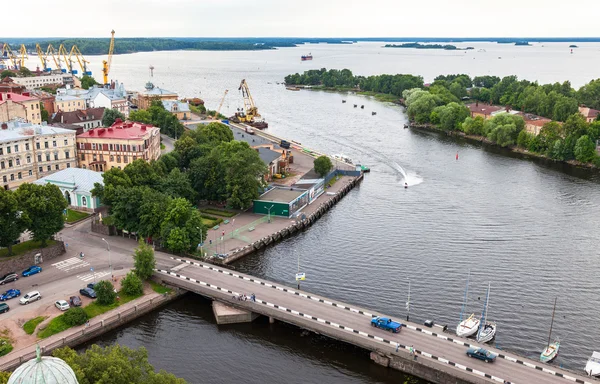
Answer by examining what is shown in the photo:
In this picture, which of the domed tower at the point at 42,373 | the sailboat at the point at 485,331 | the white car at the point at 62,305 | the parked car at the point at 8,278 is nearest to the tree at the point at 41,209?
the parked car at the point at 8,278

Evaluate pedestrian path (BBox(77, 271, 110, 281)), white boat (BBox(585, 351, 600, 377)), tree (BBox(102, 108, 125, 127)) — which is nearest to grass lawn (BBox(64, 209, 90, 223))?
pedestrian path (BBox(77, 271, 110, 281))

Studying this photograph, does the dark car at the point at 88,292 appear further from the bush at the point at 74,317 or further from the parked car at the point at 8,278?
the parked car at the point at 8,278

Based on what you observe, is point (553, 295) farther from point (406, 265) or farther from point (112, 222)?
point (112, 222)

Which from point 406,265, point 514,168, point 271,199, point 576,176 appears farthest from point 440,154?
point 406,265

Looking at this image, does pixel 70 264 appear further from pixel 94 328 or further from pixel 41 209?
pixel 94 328

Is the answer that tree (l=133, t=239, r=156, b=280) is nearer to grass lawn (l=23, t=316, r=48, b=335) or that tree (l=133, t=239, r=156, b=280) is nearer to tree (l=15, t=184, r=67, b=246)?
grass lawn (l=23, t=316, r=48, b=335)

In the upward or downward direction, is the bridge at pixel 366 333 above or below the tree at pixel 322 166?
below

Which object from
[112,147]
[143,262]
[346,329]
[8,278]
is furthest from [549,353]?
[112,147]
